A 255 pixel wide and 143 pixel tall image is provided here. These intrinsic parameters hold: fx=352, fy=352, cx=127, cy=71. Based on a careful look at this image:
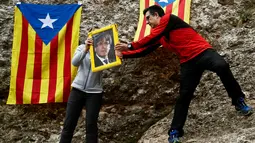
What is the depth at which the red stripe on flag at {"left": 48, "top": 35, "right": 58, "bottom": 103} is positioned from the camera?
5.18 meters

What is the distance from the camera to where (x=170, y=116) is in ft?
16.2

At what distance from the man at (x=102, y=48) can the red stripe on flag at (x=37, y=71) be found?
55.7 inches

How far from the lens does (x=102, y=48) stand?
13.7ft

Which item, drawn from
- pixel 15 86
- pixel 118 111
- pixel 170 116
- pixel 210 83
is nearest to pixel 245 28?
pixel 210 83

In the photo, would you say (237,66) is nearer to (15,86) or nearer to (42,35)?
(42,35)

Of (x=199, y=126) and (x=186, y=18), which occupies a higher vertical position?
(x=186, y=18)

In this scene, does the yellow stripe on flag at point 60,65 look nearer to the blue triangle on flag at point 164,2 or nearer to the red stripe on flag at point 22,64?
the red stripe on flag at point 22,64

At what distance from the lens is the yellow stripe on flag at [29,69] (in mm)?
5176

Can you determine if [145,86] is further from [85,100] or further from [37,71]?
[37,71]

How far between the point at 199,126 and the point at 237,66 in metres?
1.28

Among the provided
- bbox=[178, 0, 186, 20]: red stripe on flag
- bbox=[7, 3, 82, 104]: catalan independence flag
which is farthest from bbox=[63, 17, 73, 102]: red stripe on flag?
bbox=[178, 0, 186, 20]: red stripe on flag

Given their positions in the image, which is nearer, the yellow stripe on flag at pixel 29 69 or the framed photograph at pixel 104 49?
the framed photograph at pixel 104 49

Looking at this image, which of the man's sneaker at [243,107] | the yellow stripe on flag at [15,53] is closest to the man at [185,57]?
the man's sneaker at [243,107]

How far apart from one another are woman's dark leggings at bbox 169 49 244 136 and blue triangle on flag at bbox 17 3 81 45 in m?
2.23
